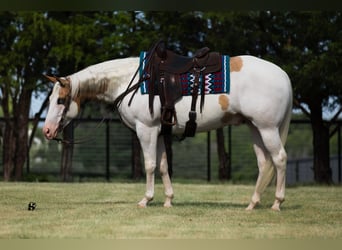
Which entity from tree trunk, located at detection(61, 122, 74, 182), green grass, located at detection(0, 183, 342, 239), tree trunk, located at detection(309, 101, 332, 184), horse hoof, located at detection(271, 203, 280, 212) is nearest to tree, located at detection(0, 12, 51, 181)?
tree trunk, located at detection(61, 122, 74, 182)

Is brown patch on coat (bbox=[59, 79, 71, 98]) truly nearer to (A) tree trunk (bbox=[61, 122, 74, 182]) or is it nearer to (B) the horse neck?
(B) the horse neck

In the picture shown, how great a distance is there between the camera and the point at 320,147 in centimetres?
1053

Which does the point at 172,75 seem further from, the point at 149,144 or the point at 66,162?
the point at 66,162

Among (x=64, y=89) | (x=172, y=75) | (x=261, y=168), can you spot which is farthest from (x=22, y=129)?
(x=261, y=168)

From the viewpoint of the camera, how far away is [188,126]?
671cm

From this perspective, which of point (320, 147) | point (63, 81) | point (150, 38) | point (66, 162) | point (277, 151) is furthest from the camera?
point (66, 162)

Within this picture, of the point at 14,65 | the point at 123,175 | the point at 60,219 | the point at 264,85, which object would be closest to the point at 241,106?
the point at 264,85

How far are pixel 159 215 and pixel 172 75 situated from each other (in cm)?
113

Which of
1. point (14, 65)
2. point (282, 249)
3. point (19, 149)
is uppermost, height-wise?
point (14, 65)

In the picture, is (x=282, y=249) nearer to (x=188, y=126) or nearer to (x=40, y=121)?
(x=188, y=126)

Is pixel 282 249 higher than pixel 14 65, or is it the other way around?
pixel 14 65

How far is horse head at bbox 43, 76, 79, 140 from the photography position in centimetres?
682

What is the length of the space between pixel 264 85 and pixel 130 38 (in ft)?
11.9

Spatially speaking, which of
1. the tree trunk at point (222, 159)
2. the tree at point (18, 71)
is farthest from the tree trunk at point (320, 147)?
the tree at point (18, 71)
